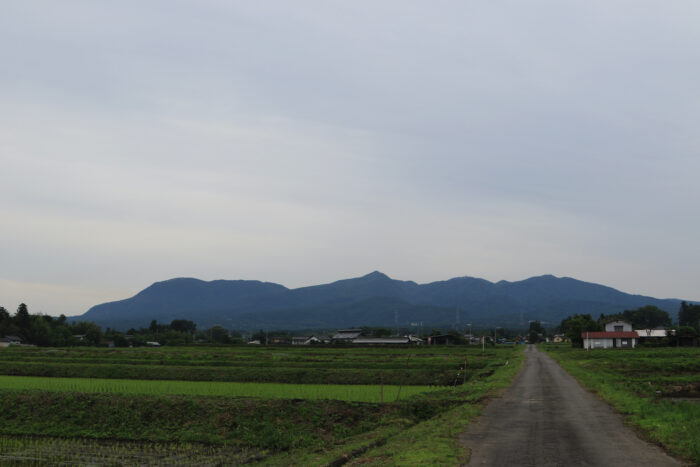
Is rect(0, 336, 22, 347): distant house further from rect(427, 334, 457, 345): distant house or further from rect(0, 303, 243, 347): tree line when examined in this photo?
rect(427, 334, 457, 345): distant house

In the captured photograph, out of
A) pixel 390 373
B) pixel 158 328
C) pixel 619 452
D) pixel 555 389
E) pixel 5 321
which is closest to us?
pixel 619 452

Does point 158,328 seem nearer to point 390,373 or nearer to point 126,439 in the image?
point 390,373

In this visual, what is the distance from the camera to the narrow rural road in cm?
1337

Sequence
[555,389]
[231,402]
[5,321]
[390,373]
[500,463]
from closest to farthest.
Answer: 1. [500,463]
2. [231,402]
3. [555,389]
4. [390,373]
5. [5,321]

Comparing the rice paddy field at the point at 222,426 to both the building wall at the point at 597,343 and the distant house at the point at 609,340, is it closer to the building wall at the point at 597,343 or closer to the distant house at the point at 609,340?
the building wall at the point at 597,343

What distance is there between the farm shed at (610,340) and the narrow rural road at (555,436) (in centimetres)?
7628

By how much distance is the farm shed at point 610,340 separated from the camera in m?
94.1

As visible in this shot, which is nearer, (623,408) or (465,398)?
(623,408)

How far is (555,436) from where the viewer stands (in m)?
16.2

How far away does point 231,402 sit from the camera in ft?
79.5

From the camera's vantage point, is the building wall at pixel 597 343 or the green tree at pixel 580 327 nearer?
the building wall at pixel 597 343

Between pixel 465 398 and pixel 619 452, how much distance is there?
38.8 feet

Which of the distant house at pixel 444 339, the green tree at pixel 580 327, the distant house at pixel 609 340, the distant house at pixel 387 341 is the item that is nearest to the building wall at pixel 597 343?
the distant house at pixel 609 340

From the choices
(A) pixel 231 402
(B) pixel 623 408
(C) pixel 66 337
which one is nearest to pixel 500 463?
(B) pixel 623 408
